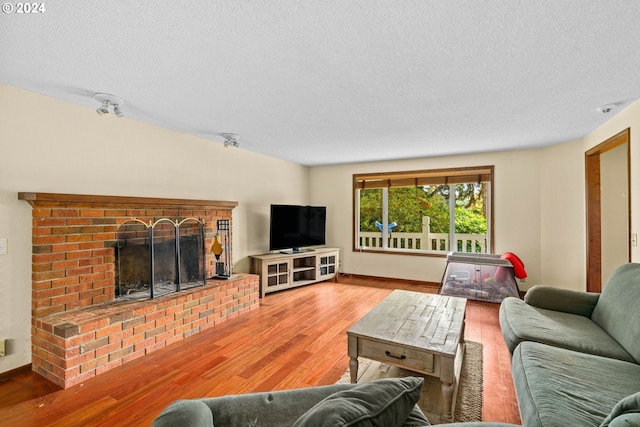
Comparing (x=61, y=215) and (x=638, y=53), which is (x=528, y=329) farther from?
(x=61, y=215)

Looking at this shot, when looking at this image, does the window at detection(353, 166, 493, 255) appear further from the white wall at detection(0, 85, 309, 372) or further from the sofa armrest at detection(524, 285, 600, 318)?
the white wall at detection(0, 85, 309, 372)

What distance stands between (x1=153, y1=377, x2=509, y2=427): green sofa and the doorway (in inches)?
157

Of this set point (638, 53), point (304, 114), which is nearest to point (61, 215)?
point (304, 114)

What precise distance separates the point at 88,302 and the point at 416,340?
2786mm

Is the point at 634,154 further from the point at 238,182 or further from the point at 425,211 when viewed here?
the point at 238,182

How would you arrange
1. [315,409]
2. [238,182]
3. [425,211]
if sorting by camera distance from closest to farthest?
[315,409], [238,182], [425,211]

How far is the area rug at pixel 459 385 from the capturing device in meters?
1.76

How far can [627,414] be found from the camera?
0.78m

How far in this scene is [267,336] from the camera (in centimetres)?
288

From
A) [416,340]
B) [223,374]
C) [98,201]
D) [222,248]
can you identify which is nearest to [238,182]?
[222,248]

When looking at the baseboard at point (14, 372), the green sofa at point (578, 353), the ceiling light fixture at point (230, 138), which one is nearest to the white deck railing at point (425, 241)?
the green sofa at point (578, 353)

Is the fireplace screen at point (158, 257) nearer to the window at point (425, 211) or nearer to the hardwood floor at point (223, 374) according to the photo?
the hardwood floor at point (223, 374)

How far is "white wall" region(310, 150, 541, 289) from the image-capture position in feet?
14.0

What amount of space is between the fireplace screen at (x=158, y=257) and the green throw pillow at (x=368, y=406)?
2692mm
